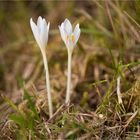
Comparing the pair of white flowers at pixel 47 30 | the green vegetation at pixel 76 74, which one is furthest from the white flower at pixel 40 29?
the green vegetation at pixel 76 74

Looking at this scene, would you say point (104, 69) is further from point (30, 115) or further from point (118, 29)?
point (30, 115)

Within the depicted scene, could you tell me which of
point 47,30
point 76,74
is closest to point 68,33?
point 47,30

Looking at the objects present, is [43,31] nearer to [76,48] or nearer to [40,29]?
[40,29]

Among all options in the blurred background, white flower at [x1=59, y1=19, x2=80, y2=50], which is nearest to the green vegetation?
the blurred background

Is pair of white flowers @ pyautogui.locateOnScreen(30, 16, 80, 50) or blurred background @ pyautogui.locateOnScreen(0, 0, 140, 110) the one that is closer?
pair of white flowers @ pyautogui.locateOnScreen(30, 16, 80, 50)

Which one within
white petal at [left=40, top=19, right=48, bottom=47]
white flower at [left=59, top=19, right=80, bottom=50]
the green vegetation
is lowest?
the green vegetation

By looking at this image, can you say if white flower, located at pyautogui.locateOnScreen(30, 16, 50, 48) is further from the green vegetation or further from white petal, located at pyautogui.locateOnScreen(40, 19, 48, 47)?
the green vegetation

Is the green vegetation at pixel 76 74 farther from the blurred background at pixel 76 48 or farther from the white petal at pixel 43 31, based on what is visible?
the white petal at pixel 43 31

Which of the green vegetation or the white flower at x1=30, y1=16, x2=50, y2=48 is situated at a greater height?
the white flower at x1=30, y1=16, x2=50, y2=48
